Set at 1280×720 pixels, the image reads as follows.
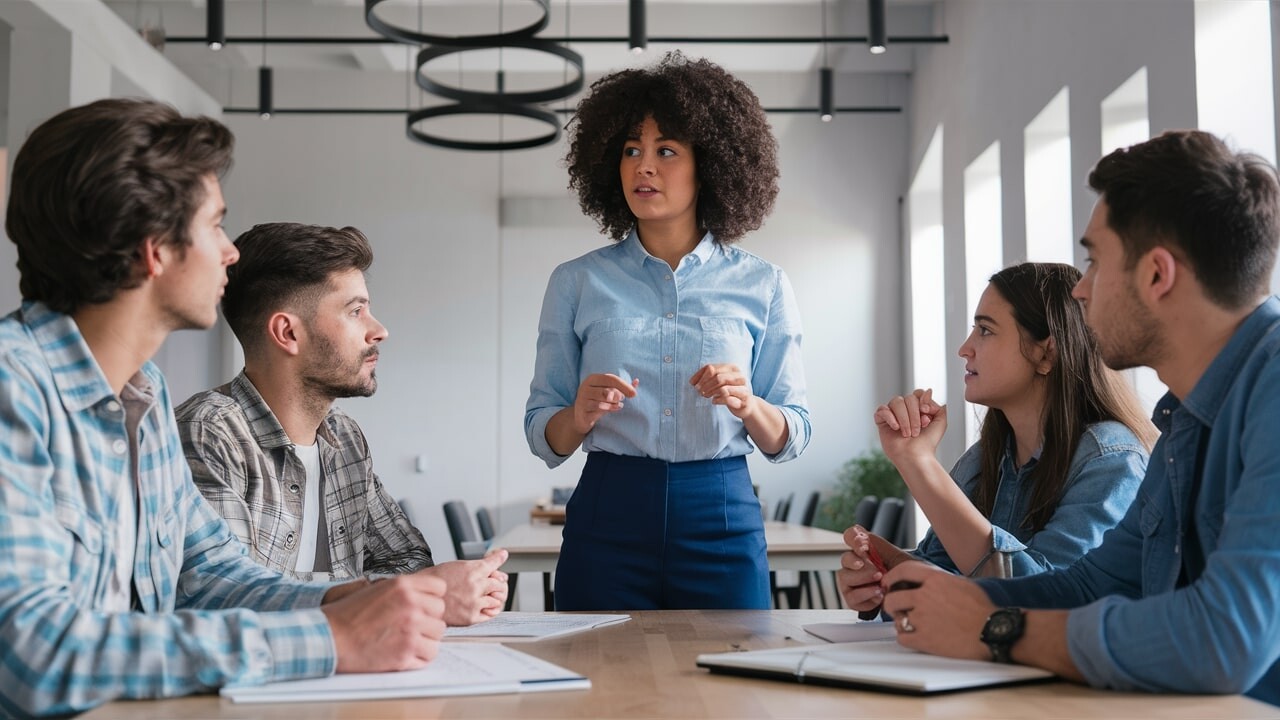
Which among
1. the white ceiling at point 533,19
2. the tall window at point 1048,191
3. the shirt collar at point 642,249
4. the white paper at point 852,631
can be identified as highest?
the white ceiling at point 533,19

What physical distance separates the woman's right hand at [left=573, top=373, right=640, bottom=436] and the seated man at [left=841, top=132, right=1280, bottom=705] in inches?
29.8

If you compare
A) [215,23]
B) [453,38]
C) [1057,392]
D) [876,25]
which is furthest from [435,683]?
[215,23]

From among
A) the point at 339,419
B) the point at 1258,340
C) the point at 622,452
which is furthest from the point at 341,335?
the point at 1258,340

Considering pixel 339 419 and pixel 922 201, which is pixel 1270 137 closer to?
pixel 339 419

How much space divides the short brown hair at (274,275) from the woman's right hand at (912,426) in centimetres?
109

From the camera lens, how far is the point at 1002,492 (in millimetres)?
2455

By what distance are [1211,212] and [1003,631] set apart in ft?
1.94

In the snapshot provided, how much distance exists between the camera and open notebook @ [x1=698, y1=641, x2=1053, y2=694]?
133 centimetres

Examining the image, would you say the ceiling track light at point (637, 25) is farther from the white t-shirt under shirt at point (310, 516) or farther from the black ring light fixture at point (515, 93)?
the white t-shirt under shirt at point (310, 516)

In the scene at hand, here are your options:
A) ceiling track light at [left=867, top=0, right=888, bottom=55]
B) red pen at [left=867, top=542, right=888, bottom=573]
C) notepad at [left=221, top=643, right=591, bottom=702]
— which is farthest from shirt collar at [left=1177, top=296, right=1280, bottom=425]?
ceiling track light at [left=867, top=0, right=888, bottom=55]

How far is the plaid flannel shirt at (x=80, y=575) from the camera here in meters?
1.25

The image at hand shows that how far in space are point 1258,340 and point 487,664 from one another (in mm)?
1041

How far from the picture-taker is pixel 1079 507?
2162mm

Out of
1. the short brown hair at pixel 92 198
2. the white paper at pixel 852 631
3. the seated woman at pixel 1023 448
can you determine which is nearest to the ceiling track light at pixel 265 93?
the seated woman at pixel 1023 448
